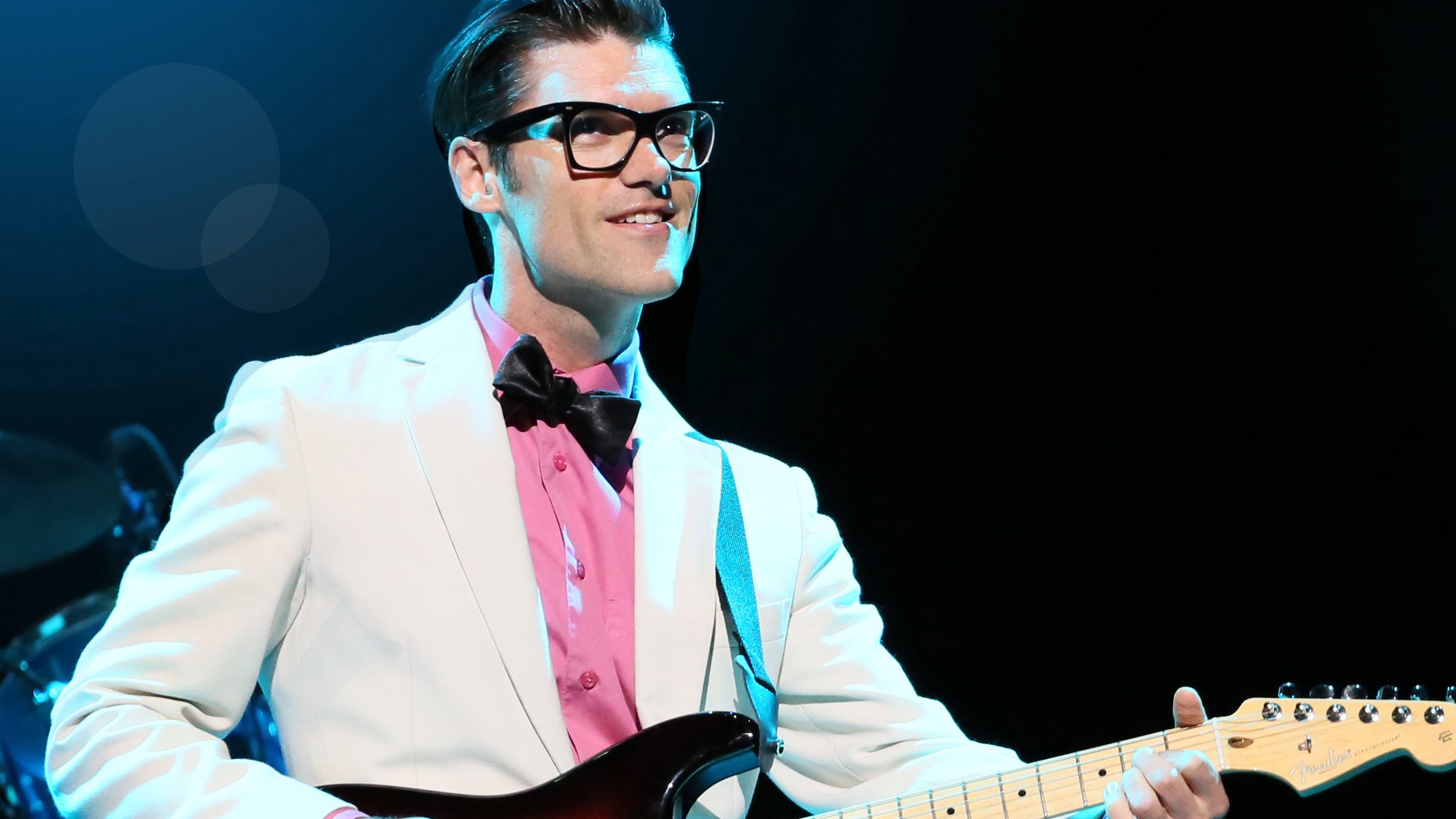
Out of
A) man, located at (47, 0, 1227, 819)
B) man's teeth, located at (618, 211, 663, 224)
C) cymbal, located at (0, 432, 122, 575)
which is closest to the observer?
man, located at (47, 0, 1227, 819)

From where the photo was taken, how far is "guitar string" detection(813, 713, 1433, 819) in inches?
72.4

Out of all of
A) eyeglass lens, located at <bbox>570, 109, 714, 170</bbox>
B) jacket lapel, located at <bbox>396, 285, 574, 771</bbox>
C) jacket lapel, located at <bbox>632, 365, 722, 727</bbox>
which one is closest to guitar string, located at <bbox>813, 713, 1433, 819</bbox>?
jacket lapel, located at <bbox>632, 365, 722, 727</bbox>

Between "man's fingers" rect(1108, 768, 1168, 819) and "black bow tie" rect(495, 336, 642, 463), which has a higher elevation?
"black bow tie" rect(495, 336, 642, 463)

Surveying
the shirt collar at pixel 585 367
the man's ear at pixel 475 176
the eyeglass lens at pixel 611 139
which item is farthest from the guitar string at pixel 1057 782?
the man's ear at pixel 475 176

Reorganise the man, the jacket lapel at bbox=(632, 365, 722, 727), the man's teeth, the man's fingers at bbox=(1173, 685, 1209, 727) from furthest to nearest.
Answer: the man's teeth, the jacket lapel at bbox=(632, 365, 722, 727), the man's fingers at bbox=(1173, 685, 1209, 727), the man

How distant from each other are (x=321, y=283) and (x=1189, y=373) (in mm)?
1993

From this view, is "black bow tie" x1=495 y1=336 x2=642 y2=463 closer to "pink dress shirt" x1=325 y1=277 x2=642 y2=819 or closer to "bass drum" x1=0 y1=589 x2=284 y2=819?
"pink dress shirt" x1=325 y1=277 x2=642 y2=819

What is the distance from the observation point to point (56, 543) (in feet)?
7.99

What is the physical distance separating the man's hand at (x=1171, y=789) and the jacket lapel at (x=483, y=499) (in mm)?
917

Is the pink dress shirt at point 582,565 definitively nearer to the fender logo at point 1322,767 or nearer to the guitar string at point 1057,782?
the guitar string at point 1057,782

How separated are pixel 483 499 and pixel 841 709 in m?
0.85

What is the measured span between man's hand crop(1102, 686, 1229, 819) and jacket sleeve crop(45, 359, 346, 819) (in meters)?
1.24

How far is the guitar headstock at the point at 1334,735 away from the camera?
1786 millimetres

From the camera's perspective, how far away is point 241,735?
2426mm
